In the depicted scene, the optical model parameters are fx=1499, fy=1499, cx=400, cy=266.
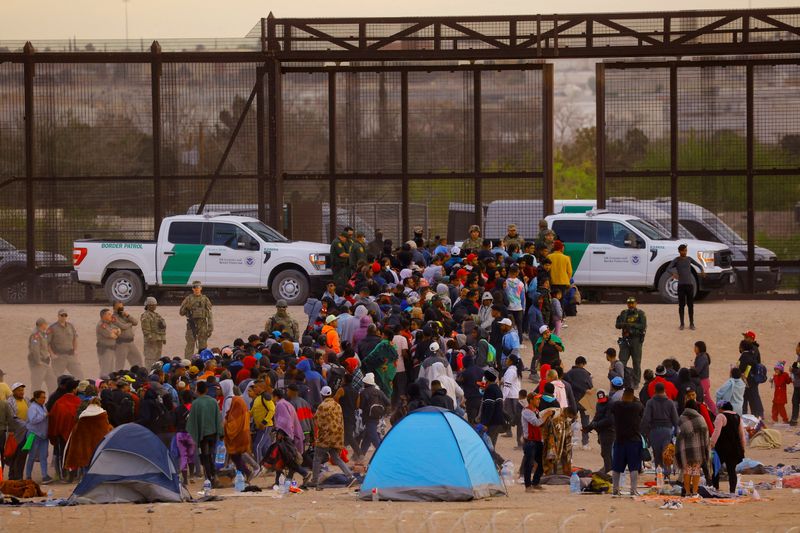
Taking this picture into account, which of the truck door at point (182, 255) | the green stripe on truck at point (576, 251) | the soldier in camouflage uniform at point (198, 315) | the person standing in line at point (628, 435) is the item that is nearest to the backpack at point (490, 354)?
the person standing in line at point (628, 435)

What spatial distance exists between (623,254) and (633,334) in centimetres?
583

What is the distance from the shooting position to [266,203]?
113ft

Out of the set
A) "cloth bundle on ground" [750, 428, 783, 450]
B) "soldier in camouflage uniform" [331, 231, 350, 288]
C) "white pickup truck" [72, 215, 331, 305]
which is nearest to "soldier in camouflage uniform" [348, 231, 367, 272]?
"soldier in camouflage uniform" [331, 231, 350, 288]

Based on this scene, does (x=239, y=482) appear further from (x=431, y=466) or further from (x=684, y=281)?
(x=684, y=281)

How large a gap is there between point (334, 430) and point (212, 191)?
16.3 m

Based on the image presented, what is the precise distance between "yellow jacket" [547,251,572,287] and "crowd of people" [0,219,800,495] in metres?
2.21

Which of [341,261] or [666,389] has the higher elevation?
[341,261]

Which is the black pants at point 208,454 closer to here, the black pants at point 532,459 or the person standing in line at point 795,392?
the black pants at point 532,459

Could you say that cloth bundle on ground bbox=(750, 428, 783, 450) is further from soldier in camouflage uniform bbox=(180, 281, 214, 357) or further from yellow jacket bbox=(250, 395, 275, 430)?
soldier in camouflage uniform bbox=(180, 281, 214, 357)

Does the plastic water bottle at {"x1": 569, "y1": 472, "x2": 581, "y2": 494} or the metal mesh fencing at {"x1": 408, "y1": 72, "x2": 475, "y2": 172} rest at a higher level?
the metal mesh fencing at {"x1": 408, "y1": 72, "x2": 475, "y2": 172}

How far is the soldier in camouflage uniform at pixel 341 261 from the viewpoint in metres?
29.0

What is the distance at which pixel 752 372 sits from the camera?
78.0 feet

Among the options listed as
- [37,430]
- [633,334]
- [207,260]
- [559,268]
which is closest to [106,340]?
[37,430]

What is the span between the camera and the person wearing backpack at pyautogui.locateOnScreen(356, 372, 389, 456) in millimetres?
19913
